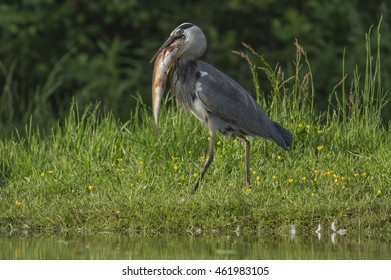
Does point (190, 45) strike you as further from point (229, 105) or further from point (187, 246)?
point (187, 246)

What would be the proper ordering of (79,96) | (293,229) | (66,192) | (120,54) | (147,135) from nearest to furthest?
(293,229) → (66,192) → (147,135) → (79,96) → (120,54)

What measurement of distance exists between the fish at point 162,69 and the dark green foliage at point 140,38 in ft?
17.2

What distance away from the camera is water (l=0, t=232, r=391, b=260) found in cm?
631

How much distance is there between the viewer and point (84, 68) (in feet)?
46.9

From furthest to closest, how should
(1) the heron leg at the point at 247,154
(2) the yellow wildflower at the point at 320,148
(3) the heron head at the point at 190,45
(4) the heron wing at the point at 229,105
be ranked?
(2) the yellow wildflower at the point at 320,148, (3) the heron head at the point at 190,45, (4) the heron wing at the point at 229,105, (1) the heron leg at the point at 247,154

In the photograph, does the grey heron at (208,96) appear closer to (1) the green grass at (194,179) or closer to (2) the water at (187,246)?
(1) the green grass at (194,179)

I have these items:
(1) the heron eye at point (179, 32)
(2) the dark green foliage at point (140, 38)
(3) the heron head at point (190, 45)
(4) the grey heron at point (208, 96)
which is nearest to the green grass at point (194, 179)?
(4) the grey heron at point (208, 96)

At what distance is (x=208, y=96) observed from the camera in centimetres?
805

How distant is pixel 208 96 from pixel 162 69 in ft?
1.73

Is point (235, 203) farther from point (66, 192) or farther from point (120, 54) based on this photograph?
point (120, 54)

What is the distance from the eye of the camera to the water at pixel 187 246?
20.7ft

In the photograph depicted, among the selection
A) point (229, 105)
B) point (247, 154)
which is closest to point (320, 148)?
point (247, 154)
